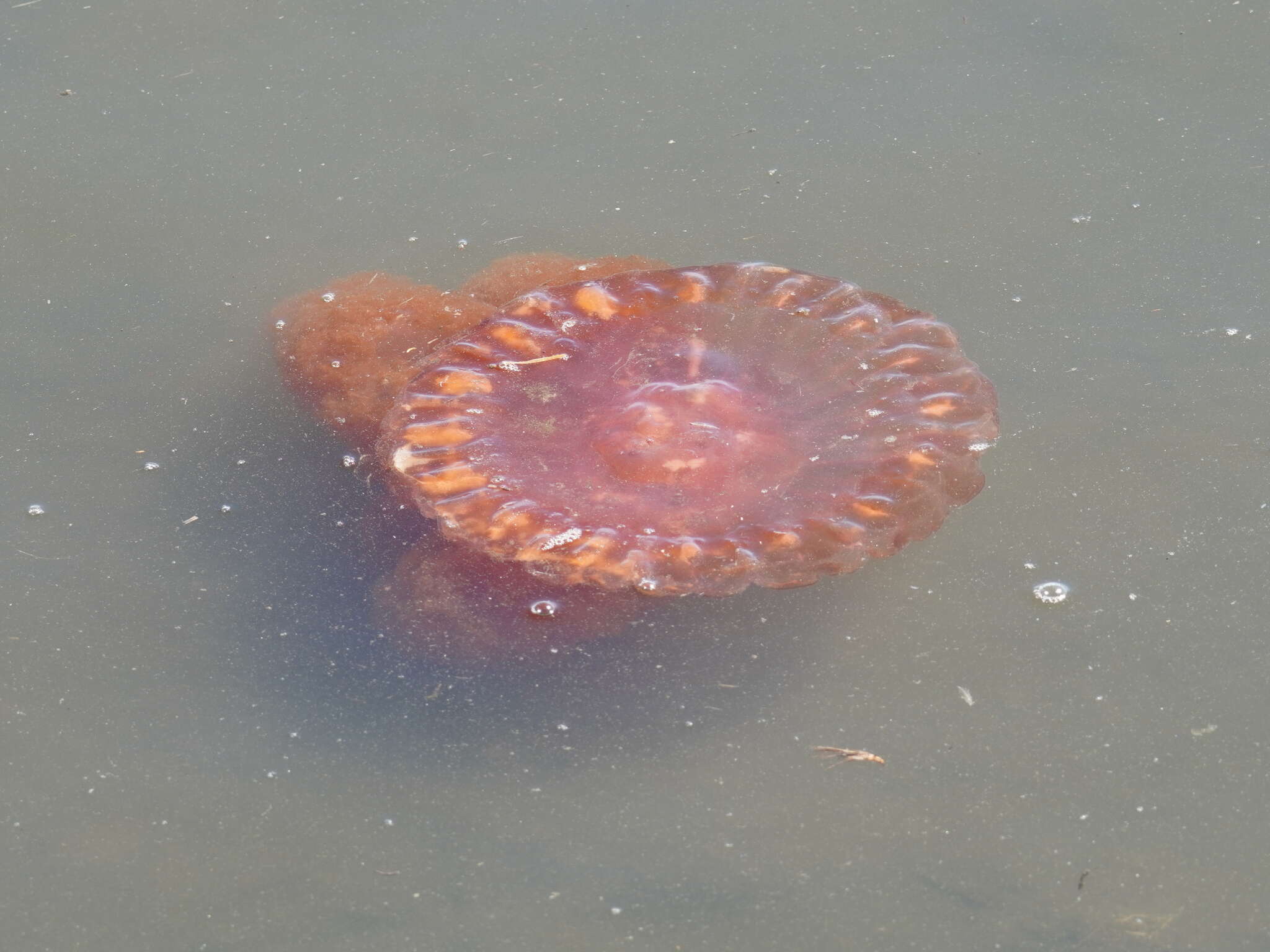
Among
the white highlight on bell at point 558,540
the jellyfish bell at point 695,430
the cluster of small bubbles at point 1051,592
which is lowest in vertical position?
the cluster of small bubbles at point 1051,592

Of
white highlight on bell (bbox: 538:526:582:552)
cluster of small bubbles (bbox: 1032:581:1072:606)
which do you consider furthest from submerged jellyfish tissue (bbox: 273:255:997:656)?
cluster of small bubbles (bbox: 1032:581:1072:606)

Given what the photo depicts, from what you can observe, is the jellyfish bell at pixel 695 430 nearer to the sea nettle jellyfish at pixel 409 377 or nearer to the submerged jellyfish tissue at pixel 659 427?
the submerged jellyfish tissue at pixel 659 427

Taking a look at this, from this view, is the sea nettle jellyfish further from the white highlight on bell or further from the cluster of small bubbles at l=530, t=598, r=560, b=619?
the white highlight on bell

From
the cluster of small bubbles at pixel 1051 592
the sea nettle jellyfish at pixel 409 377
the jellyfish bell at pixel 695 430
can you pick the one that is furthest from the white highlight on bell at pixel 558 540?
the cluster of small bubbles at pixel 1051 592

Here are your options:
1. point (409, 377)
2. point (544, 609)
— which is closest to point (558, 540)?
point (544, 609)

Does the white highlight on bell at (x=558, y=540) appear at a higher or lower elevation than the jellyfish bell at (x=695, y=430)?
lower

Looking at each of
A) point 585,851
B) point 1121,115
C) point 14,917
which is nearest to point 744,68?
point 1121,115

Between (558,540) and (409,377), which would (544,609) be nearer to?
(558,540)
